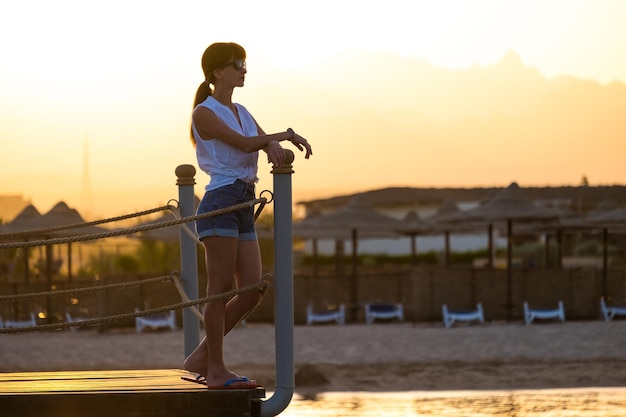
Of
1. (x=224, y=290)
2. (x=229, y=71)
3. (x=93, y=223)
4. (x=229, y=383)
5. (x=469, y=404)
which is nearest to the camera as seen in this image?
(x=229, y=383)

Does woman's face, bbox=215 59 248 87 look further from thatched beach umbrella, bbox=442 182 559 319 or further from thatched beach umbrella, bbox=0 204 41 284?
thatched beach umbrella, bbox=0 204 41 284

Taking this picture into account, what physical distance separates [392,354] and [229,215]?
41.8ft

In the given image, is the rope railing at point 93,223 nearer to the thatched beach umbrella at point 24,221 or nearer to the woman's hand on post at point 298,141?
the woman's hand on post at point 298,141

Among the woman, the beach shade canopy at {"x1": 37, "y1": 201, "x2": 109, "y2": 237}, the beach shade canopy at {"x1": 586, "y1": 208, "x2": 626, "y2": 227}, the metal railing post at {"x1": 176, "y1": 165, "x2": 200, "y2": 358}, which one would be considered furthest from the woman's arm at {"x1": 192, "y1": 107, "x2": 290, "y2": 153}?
the beach shade canopy at {"x1": 586, "y1": 208, "x2": 626, "y2": 227}

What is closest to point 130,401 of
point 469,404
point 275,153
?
point 275,153

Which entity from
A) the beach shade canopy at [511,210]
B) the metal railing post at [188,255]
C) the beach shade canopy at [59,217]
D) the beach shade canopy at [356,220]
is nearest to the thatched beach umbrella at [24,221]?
the beach shade canopy at [59,217]

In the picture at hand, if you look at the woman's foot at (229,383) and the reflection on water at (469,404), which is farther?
the reflection on water at (469,404)

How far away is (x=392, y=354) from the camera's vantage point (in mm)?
17219

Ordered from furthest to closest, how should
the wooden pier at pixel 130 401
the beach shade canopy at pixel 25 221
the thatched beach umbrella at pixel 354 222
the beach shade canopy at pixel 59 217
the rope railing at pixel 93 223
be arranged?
the thatched beach umbrella at pixel 354 222
the beach shade canopy at pixel 25 221
the beach shade canopy at pixel 59 217
the rope railing at pixel 93 223
the wooden pier at pixel 130 401

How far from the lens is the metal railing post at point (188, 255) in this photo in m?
5.95

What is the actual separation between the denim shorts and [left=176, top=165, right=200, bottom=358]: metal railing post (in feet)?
3.28

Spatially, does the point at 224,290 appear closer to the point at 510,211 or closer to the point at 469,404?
the point at 469,404

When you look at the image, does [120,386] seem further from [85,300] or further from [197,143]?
[85,300]

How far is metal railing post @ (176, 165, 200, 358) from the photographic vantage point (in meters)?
5.95
